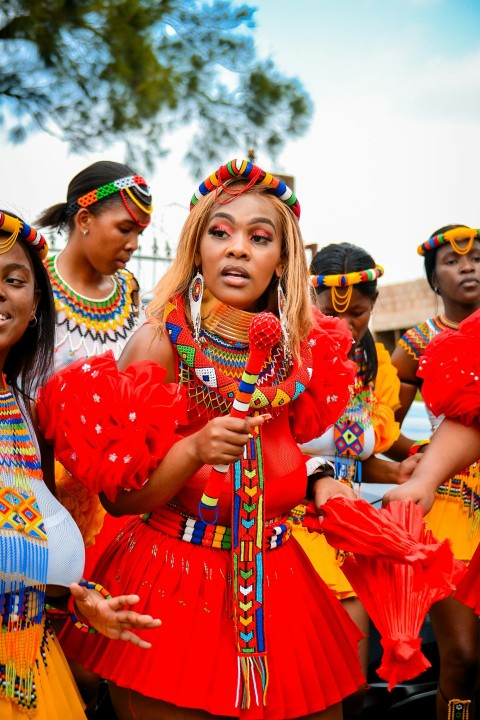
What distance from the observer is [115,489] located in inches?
79.6

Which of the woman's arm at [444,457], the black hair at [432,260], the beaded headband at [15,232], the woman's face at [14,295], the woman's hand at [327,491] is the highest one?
the black hair at [432,260]

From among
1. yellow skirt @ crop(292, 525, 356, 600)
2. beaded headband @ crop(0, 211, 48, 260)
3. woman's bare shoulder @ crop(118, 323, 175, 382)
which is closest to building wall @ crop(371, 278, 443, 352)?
yellow skirt @ crop(292, 525, 356, 600)

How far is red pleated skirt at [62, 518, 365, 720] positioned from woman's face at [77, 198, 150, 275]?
2.01 meters

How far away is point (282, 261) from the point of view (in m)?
2.52

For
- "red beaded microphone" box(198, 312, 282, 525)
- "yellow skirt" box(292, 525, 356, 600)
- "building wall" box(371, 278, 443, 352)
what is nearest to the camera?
"red beaded microphone" box(198, 312, 282, 525)

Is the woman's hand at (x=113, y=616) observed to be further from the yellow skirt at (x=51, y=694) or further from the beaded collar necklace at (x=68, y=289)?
the beaded collar necklace at (x=68, y=289)

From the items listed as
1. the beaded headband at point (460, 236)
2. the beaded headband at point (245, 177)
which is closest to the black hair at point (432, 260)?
the beaded headband at point (460, 236)

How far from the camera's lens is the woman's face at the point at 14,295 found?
207 cm

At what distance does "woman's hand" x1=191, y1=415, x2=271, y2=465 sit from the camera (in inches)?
72.9

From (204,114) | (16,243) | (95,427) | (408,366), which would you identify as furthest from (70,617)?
(204,114)

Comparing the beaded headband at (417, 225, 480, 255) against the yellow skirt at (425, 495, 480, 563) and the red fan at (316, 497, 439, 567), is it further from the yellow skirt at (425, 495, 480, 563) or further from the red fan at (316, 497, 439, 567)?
the red fan at (316, 497, 439, 567)

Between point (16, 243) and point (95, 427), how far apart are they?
56 cm

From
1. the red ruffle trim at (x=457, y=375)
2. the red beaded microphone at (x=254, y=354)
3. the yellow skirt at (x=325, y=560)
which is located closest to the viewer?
the red beaded microphone at (x=254, y=354)

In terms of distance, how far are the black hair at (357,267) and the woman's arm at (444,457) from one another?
1.25 meters
